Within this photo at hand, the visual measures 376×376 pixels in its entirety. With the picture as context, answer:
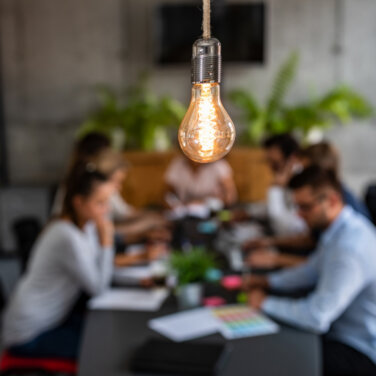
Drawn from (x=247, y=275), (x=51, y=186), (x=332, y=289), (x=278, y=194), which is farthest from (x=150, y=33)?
(x=332, y=289)

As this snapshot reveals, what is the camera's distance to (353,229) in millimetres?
2506

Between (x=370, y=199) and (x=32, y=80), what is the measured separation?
4852 mm

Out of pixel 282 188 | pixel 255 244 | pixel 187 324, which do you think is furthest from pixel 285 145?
pixel 187 324

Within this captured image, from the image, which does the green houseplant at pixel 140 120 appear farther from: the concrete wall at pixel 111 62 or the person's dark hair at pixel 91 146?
the person's dark hair at pixel 91 146

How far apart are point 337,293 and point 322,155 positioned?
1.69m

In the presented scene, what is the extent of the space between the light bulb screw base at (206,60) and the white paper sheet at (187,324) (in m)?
1.31

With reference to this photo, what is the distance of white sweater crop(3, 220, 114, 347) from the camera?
9.19ft

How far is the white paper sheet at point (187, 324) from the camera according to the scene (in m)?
2.29

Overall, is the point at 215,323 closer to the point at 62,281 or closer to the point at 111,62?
the point at 62,281

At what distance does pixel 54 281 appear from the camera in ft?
9.58

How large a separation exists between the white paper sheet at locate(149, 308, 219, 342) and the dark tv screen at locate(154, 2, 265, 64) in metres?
4.58

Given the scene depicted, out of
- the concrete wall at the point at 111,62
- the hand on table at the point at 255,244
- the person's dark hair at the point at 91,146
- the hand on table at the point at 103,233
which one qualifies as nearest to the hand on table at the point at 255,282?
the hand on table at the point at 255,244

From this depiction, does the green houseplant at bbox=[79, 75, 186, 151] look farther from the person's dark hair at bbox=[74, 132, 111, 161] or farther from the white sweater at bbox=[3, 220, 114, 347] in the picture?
the white sweater at bbox=[3, 220, 114, 347]

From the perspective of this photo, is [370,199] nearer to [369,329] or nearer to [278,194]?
[278,194]
